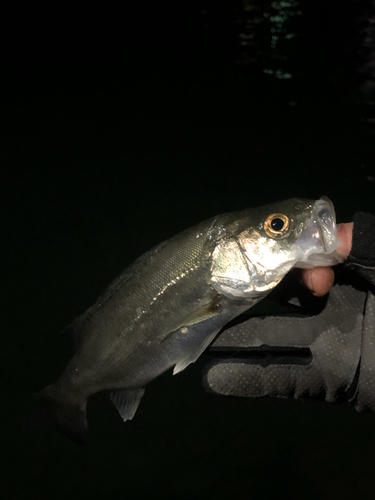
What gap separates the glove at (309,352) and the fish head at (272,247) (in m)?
0.72

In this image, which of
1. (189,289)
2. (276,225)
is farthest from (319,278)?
(189,289)

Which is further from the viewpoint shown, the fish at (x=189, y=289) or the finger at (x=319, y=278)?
the finger at (x=319, y=278)

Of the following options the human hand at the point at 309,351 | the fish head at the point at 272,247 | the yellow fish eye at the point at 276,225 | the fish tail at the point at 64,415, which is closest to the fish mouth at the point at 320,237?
the fish head at the point at 272,247

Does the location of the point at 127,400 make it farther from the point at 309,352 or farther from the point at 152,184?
the point at 152,184

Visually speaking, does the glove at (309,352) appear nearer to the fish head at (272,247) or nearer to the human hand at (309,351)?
the human hand at (309,351)

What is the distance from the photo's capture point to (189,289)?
2561 millimetres

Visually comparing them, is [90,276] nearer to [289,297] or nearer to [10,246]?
[10,246]

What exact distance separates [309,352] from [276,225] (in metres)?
1.19

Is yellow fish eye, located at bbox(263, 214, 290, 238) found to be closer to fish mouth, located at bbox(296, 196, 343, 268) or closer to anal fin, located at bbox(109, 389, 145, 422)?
fish mouth, located at bbox(296, 196, 343, 268)

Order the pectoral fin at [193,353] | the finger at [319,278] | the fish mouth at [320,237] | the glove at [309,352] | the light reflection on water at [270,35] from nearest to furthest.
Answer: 1. the fish mouth at [320,237]
2. the pectoral fin at [193,353]
3. the finger at [319,278]
4. the glove at [309,352]
5. the light reflection on water at [270,35]

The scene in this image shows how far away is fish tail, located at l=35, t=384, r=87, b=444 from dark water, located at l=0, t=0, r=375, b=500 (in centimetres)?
112

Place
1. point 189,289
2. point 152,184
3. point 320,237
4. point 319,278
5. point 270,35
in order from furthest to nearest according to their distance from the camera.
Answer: point 270,35
point 152,184
point 319,278
point 189,289
point 320,237

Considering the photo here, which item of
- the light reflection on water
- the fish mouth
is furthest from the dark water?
the fish mouth

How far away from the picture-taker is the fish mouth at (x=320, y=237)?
2.44 m
